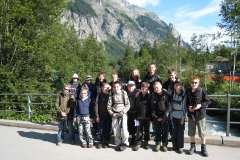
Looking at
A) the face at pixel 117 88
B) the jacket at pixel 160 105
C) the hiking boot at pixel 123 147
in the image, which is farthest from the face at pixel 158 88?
the hiking boot at pixel 123 147

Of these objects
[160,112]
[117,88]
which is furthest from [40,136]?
[160,112]

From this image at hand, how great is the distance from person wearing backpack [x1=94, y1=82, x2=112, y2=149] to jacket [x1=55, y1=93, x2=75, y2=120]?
819mm

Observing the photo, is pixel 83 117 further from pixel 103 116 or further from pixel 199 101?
Answer: pixel 199 101

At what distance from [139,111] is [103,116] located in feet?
3.26

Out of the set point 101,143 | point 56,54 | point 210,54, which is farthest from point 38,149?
point 210,54

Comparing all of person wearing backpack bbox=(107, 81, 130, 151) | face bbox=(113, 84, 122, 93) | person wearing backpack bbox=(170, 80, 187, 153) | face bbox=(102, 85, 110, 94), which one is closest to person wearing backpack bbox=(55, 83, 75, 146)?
face bbox=(102, 85, 110, 94)

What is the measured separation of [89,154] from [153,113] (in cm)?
180

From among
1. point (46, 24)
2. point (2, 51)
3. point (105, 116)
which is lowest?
point (105, 116)

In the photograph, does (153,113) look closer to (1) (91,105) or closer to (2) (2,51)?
(1) (91,105)

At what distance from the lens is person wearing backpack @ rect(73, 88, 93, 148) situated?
5.51m

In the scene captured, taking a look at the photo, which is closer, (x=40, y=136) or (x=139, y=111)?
(x=139, y=111)

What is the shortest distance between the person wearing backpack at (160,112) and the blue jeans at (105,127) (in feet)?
3.96

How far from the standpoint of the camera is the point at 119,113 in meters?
5.20

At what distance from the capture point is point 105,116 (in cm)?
553
